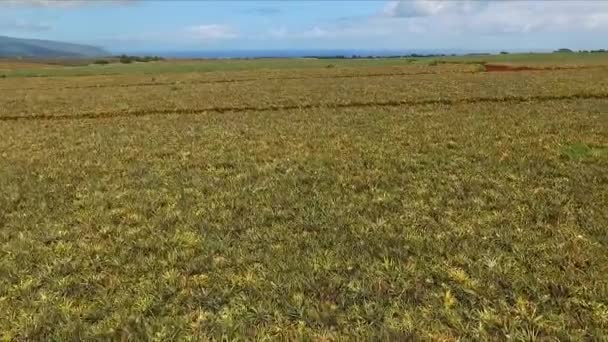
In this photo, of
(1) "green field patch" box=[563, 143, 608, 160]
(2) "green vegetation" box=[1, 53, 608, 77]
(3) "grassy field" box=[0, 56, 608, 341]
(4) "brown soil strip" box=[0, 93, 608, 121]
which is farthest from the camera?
(2) "green vegetation" box=[1, 53, 608, 77]

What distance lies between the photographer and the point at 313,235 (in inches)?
387

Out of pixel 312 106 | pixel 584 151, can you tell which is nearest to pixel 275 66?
pixel 312 106

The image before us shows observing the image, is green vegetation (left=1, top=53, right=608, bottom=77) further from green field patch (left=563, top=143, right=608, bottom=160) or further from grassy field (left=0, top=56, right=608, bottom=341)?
grassy field (left=0, top=56, right=608, bottom=341)

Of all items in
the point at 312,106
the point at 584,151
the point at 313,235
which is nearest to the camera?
the point at 313,235

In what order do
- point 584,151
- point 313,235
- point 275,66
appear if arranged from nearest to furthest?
point 313,235 < point 584,151 < point 275,66

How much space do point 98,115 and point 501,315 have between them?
3173cm

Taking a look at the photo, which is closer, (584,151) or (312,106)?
(584,151)

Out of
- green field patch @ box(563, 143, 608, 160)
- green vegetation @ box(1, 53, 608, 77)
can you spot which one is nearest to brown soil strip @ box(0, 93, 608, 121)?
green field patch @ box(563, 143, 608, 160)

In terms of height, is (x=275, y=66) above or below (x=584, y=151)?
above

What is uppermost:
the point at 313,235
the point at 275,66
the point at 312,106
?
the point at 275,66

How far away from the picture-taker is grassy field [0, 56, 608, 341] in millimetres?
6656

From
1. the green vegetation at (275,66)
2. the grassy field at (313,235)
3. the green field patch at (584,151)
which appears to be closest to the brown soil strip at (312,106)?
the grassy field at (313,235)

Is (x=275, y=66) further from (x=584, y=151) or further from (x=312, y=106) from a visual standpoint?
(x=584, y=151)

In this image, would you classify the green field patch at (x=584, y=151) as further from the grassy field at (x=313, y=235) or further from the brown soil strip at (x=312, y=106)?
the brown soil strip at (x=312, y=106)
